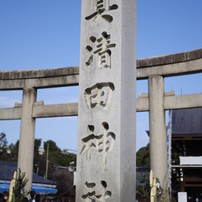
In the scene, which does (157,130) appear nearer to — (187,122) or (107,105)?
(107,105)

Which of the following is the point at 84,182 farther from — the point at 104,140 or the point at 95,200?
the point at 104,140

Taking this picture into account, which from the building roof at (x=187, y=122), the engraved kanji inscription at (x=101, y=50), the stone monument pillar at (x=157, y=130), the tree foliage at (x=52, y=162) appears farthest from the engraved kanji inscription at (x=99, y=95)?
the tree foliage at (x=52, y=162)

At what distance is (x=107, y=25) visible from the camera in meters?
4.85

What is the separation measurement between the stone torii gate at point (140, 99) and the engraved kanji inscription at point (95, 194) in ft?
19.5

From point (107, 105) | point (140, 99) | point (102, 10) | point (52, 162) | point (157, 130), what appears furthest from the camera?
point (52, 162)

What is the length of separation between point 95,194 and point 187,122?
563 inches

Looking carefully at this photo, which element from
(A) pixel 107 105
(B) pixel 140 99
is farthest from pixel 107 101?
(B) pixel 140 99

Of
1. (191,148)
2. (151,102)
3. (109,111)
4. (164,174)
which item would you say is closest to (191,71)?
(151,102)

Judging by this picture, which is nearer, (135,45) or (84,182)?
(84,182)

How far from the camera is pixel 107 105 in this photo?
4613 millimetres

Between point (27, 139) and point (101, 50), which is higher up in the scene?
point (101, 50)

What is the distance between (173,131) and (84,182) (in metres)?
13.1

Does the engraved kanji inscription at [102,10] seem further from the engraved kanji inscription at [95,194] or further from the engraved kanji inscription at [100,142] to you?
the engraved kanji inscription at [95,194]

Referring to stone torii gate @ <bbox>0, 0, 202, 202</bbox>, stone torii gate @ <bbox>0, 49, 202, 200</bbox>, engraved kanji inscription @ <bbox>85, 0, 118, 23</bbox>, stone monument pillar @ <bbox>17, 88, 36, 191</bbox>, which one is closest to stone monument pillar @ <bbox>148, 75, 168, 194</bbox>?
stone torii gate @ <bbox>0, 49, 202, 200</bbox>
